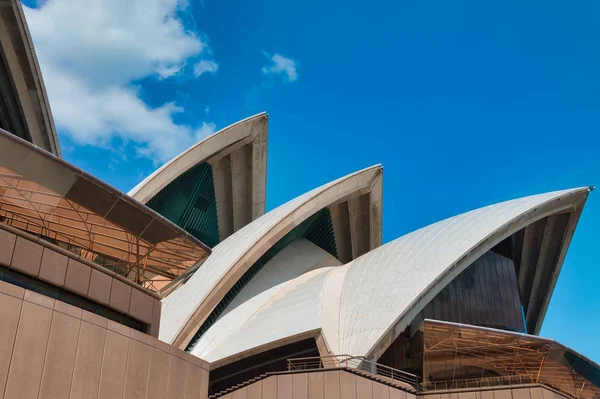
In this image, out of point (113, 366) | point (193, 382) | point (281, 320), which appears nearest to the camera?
point (113, 366)

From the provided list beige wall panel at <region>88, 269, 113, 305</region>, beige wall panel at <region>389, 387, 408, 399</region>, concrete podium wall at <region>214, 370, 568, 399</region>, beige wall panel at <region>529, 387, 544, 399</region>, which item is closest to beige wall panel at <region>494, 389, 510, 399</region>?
concrete podium wall at <region>214, 370, 568, 399</region>

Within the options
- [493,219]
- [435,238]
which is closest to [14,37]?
[435,238]

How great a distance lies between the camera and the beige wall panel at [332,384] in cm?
1570

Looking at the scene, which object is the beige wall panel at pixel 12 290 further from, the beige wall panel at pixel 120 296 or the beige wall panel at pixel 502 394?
the beige wall panel at pixel 502 394

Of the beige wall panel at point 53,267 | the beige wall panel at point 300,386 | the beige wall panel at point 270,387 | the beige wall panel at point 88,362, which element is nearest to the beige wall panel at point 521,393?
the beige wall panel at point 300,386

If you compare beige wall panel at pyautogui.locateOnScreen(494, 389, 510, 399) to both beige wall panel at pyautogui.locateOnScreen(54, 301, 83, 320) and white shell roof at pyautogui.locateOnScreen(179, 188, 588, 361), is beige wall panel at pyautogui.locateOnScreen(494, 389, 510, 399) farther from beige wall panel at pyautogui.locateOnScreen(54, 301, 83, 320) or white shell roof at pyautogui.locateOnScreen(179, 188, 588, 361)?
beige wall panel at pyautogui.locateOnScreen(54, 301, 83, 320)

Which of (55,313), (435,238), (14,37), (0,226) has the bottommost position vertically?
(55,313)

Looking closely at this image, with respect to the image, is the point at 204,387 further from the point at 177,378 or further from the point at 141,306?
the point at 141,306

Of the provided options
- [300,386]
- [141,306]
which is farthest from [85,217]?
[300,386]

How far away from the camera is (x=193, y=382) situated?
12.8 m

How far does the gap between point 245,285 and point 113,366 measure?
1713 cm

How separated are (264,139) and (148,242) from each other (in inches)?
799

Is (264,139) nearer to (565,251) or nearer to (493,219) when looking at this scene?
(493,219)

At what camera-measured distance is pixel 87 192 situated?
38.1 feet
